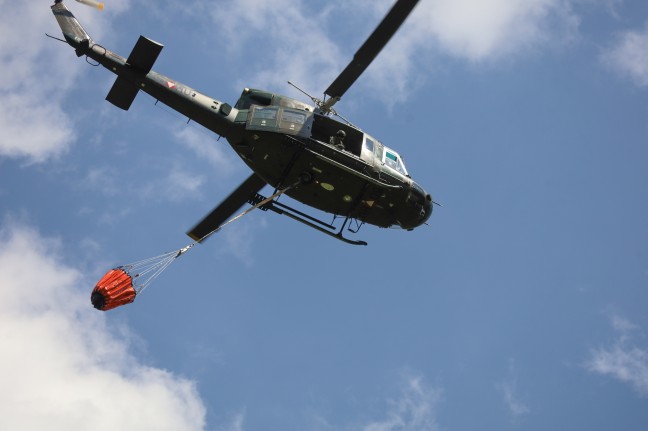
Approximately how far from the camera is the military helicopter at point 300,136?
2067cm

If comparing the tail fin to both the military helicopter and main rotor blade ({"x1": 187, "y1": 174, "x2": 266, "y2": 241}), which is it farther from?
main rotor blade ({"x1": 187, "y1": 174, "x2": 266, "y2": 241})

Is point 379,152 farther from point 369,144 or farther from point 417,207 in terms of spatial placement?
point 417,207

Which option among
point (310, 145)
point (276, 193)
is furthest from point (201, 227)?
point (310, 145)

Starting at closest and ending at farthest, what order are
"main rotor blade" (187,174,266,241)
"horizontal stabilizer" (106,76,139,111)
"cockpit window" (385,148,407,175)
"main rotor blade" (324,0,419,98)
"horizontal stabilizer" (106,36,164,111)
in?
1. "main rotor blade" (324,0,419,98)
2. "horizontal stabilizer" (106,36,164,111)
3. "horizontal stabilizer" (106,76,139,111)
4. "cockpit window" (385,148,407,175)
5. "main rotor blade" (187,174,266,241)

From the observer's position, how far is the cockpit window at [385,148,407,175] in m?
22.0

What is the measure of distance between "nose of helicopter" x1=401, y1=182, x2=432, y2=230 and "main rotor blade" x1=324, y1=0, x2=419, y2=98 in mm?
3725

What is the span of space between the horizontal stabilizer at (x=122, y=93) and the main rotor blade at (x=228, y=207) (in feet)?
14.4

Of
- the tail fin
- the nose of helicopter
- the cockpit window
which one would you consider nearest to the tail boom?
the tail fin

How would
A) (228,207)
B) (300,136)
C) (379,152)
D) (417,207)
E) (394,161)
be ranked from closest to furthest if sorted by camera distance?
(300,136) < (379,152) < (394,161) < (417,207) < (228,207)

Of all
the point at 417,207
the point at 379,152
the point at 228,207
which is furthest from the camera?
the point at 228,207

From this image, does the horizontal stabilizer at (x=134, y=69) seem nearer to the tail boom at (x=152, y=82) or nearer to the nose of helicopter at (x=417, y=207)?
the tail boom at (x=152, y=82)

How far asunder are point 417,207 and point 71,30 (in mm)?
11607

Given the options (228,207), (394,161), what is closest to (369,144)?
(394,161)

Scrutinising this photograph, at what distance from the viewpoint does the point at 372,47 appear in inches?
816
